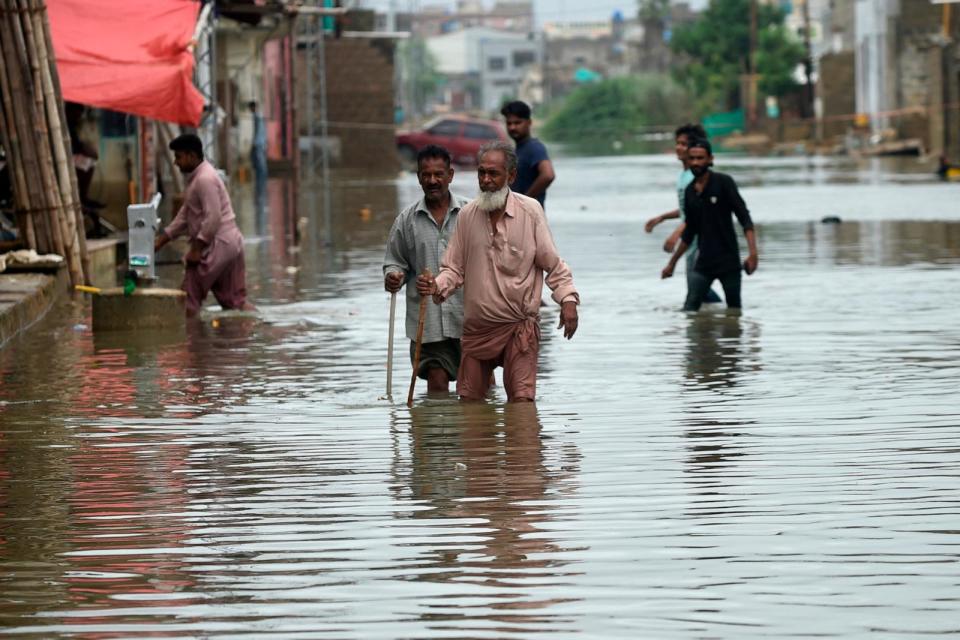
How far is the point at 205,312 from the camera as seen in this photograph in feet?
45.9

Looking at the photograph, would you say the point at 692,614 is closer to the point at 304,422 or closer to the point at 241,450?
the point at 241,450

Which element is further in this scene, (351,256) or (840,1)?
(840,1)

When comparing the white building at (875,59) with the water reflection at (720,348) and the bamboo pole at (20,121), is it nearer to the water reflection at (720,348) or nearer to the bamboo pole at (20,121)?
Answer: the bamboo pole at (20,121)

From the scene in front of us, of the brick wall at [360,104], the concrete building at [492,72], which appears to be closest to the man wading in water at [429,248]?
the brick wall at [360,104]

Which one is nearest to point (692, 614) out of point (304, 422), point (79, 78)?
point (304, 422)

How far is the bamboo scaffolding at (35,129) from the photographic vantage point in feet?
47.2

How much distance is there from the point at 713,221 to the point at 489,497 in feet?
20.9

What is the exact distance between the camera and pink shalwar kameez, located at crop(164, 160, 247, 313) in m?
13.0

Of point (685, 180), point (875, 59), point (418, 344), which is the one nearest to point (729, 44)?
point (875, 59)

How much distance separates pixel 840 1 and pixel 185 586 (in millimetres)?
73375

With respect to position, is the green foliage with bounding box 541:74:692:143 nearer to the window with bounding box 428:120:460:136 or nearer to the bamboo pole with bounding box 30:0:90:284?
the window with bounding box 428:120:460:136

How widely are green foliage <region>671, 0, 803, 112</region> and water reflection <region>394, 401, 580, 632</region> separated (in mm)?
72281

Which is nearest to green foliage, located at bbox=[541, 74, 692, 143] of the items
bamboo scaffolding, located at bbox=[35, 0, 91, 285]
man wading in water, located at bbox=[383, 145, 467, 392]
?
bamboo scaffolding, located at bbox=[35, 0, 91, 285]

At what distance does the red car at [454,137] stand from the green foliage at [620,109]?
44.8 m
